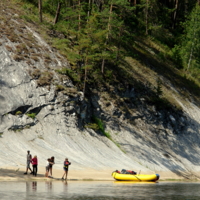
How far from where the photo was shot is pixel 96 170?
1506 inches

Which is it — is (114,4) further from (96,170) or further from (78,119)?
(96,170)

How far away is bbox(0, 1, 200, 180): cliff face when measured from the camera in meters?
39.8

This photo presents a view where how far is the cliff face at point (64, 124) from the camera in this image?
3978 cm

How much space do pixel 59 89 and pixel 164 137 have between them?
16.7 metres

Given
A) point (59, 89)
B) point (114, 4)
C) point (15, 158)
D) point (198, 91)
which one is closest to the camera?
point (15, 158)

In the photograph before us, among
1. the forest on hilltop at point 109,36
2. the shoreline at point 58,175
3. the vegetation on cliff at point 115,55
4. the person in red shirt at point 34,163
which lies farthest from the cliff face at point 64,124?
the person in red shirt at point 34,163

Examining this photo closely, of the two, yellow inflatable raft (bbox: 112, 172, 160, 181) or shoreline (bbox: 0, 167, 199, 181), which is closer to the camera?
shoreline (bbox: 0, 167, 199, 181)

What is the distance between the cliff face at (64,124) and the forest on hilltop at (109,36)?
298 cm

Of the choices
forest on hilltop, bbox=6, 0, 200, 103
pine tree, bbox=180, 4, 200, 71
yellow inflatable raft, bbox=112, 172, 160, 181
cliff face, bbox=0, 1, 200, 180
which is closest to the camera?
yellow inflatable raft, bbox=112, 172, 160, 181

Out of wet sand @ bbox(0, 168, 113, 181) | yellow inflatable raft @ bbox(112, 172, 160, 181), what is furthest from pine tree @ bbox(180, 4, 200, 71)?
yellow inflatable raft @ bbox(112, 172, 160, 181)

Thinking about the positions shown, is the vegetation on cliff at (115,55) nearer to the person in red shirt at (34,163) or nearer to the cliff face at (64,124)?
the cliff face at (64,124)

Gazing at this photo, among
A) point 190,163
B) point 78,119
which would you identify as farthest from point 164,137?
point 78,119

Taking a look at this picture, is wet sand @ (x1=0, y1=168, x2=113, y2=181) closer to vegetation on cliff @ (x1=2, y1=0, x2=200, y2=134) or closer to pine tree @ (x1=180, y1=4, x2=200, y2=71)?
vegetation on cliff @ (x1=2, y1=0, x2=200, y2=134)

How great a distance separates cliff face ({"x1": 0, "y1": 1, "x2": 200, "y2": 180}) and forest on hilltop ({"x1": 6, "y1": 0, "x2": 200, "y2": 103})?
298 centimetres
